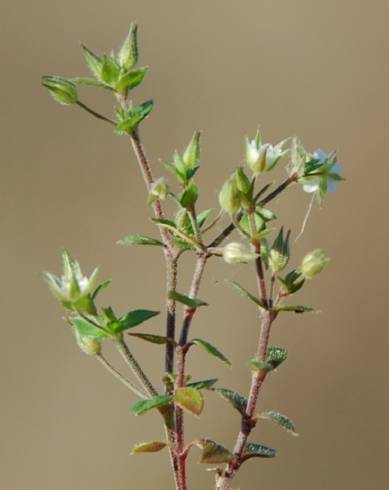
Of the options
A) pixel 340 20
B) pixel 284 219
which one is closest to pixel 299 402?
pixel 284 219

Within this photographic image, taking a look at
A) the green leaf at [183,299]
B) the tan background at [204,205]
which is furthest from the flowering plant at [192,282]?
the tan background at [204,205]

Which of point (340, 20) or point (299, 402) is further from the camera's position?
point (340, 20)

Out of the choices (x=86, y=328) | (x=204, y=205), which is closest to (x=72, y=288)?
(x=86, y=328)

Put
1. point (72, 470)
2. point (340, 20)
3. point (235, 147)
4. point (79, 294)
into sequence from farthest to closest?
1. point (340, 20)
2. point (235, 147)
3. point (72, 470)
4. point (79, 294)

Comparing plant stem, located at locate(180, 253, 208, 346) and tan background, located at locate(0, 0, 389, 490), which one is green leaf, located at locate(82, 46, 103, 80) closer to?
plant stem, located at locate(180, 253, 208, 346)

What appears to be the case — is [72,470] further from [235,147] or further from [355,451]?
[235,147]

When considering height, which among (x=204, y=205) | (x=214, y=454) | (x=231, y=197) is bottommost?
(x=214, y=454)

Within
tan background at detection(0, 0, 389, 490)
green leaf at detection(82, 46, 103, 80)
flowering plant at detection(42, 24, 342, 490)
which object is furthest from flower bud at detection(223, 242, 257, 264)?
tan background at detection(0, 0, 389, 490)

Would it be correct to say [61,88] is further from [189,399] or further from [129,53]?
[189,399]
